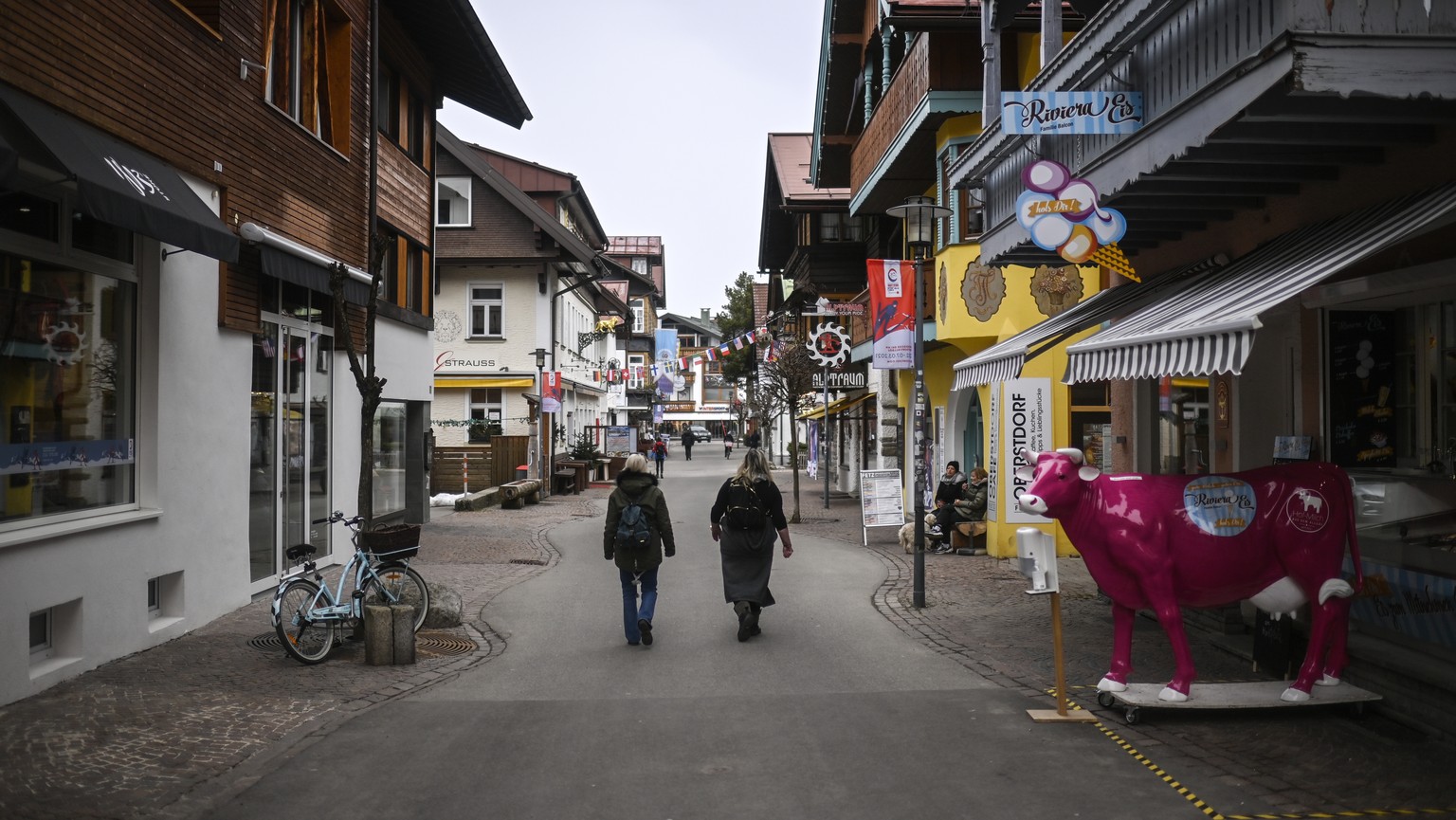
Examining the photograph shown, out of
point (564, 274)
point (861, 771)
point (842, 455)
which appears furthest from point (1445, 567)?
point (564, 274)

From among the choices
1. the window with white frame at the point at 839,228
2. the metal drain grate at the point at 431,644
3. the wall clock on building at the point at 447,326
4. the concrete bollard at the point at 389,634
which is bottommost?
the metal drain grate at the point at 431,644

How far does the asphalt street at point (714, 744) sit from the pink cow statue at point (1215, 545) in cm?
92

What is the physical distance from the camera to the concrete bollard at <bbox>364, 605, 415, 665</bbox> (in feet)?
28.2

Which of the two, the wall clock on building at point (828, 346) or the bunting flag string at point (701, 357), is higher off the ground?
the bunting flag string at point (701, 357)

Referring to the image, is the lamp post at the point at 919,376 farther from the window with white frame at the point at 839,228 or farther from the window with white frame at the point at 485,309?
the window with white frame at the point at 485,309

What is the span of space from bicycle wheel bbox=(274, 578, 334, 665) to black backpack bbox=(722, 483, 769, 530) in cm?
338

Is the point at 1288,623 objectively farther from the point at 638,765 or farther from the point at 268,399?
the point at 268,399

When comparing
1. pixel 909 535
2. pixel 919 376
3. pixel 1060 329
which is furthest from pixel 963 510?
pixel 1060 329

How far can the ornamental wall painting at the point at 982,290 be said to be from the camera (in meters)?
15.6

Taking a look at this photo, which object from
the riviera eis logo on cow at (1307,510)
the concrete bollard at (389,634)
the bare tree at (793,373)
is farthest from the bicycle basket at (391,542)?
the bare tree at (793,373)

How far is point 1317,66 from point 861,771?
4.17 metres

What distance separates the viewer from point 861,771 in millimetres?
5875

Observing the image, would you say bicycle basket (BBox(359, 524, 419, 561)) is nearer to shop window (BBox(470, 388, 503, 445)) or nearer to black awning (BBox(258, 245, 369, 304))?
black awning (BBox(258, 245, 369, 304))

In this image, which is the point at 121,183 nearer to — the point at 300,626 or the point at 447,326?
the point at 300,626
